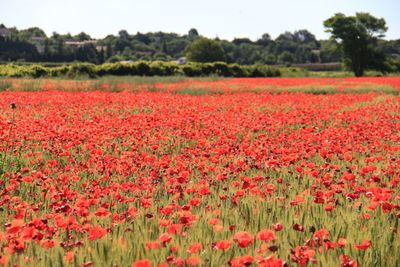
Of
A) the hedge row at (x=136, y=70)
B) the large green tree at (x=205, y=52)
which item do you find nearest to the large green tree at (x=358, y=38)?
the hedge row at (x=136, y=70)

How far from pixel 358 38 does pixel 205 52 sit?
40.8 metres

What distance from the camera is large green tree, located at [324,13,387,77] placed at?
5562 centimetres

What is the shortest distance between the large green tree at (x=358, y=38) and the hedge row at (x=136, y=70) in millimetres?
10058

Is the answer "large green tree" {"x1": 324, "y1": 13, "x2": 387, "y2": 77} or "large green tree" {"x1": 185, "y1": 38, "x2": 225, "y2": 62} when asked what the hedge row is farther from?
"large green tree" {"x1": 185, "y1": 38, "x2": 225, "y2": 62}

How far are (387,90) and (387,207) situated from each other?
63.5ft

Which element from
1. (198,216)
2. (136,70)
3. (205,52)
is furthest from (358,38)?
(198,216)

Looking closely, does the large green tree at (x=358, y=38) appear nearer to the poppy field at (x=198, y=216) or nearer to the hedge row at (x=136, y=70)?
the hedge row at (x=136, y=70)

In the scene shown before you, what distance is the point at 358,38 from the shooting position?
56094 mm

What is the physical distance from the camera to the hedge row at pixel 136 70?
1484 inches

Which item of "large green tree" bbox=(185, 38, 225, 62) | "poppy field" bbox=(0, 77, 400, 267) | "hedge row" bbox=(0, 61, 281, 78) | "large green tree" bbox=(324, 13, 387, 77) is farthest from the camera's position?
"large green tree" bbox=(185, 38, 225, 62)

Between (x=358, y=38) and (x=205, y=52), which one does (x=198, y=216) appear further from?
(x=205, y=52)

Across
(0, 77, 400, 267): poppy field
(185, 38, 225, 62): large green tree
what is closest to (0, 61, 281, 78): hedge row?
(0, 77, 400, 267): poppy field

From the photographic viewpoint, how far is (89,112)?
11078 millimetres

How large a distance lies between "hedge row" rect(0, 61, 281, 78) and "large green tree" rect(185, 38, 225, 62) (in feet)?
122
